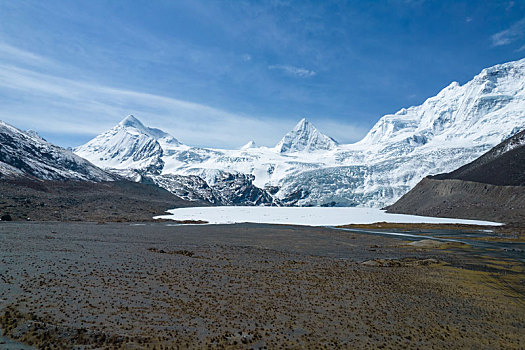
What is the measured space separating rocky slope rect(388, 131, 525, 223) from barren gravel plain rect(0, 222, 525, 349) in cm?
7951

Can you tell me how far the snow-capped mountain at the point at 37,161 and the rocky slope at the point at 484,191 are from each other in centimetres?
14339

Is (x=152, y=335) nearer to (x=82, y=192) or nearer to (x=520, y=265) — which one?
(x=520, y=265)

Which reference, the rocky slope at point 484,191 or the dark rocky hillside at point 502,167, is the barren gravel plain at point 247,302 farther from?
the dark rocky hillside at point 502,167

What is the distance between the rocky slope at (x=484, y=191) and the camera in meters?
100

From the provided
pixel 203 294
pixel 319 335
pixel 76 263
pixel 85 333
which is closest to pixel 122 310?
pixel 85 333

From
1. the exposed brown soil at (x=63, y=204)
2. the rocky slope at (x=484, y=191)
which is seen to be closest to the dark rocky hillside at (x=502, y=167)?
the rocky slope at (x=484, y=191)

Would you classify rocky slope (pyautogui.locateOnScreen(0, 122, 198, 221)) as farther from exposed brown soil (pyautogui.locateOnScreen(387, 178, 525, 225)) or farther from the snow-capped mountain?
exposed brown soil (pyautogui.locateOnScreen(387, 178, 525, 225))

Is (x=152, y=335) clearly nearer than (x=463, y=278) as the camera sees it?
Yes

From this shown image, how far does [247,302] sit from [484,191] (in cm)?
11598

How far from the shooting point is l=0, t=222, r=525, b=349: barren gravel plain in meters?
14.5

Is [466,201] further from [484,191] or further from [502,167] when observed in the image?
[502,167]

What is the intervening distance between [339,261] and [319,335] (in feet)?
70.3

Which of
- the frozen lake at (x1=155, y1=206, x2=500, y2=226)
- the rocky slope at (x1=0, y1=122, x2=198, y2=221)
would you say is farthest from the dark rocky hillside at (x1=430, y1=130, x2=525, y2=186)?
the rocky slope at (x1=0, y1=122, x2=198, y2=221)

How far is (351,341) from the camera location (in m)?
14.9
